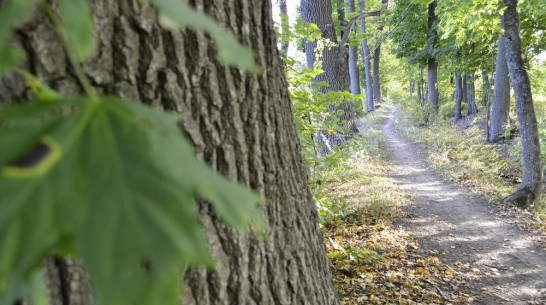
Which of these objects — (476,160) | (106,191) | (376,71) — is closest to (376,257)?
(106,191)

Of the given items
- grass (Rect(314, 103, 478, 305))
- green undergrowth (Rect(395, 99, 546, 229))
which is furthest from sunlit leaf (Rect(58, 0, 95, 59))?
green undergrowth (Rect(395, 99, 546, 229))

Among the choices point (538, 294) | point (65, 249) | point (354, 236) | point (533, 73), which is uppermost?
point (533, 73)

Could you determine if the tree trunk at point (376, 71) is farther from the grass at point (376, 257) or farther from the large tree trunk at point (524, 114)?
the grass at point (376, 257)

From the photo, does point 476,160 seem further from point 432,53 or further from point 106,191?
point 106,191

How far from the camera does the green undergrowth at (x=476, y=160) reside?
7.45m

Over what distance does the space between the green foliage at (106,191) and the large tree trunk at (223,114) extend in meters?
0.46

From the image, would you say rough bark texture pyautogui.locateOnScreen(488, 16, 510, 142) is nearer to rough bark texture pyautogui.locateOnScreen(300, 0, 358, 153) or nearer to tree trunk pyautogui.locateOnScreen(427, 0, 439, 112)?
tree trunk pyautogui.locateOnScreen(427, 0, 439, 112)

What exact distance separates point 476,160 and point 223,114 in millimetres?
10403

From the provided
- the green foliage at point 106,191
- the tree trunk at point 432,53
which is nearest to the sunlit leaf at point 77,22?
the green foliage at point 106,191

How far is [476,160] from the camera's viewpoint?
9.55 m

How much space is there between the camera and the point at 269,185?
135 centimetres

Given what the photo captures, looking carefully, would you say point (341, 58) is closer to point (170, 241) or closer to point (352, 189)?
point (352, 189)

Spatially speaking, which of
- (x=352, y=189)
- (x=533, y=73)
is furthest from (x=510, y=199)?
(x=533, y=73)

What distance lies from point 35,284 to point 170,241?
0.62m
